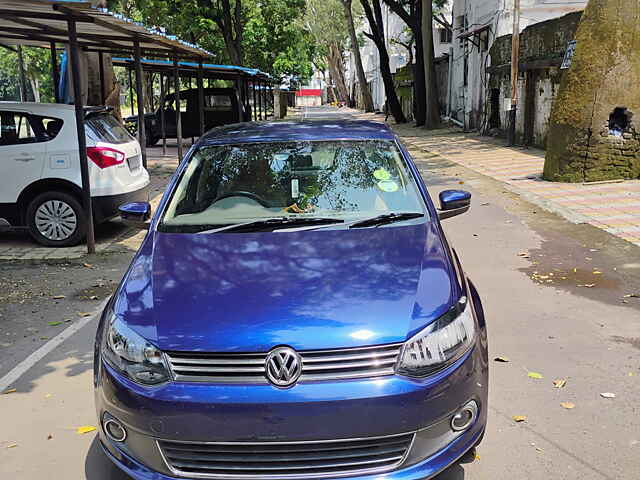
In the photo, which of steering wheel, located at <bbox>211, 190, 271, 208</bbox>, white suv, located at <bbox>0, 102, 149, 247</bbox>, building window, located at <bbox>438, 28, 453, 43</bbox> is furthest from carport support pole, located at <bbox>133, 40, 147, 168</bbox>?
building window, located at <bbox>438, 28, 453, 43</bbox>

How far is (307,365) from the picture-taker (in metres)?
2.74

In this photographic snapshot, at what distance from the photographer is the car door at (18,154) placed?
815 cm

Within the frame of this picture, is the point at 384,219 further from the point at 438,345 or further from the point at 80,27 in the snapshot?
the point at 80,27

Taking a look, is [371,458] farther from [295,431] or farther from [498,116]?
[498,116]

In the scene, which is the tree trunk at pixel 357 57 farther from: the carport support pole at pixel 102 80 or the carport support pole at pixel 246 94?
the carport support pole at pixel 102 80

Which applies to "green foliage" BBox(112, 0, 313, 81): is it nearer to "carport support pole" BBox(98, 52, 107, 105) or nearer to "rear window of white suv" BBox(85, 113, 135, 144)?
"carport support pole" BBox(98, 52, 107, 105)

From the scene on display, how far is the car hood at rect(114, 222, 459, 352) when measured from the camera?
9.29 ft

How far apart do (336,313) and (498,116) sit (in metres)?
23.4

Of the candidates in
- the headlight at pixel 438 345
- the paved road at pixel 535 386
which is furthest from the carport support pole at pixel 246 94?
the headlight at pixel 438 345

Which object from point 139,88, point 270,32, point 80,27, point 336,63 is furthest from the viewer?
point 336,63

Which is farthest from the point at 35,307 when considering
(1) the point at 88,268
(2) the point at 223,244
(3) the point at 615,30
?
(3) the point at 615,30

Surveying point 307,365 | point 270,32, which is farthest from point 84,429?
point 270,32

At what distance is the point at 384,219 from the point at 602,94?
9.78m

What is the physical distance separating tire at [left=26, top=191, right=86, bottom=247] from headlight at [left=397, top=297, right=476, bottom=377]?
20.6 feet
